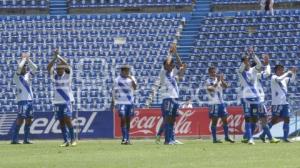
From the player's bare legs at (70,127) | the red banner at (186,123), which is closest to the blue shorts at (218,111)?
the player's bare legs at (70,127)

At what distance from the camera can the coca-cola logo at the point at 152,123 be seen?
34.0 metres

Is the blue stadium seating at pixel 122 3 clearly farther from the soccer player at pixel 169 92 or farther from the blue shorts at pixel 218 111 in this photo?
the soccer player at pixel 169 92

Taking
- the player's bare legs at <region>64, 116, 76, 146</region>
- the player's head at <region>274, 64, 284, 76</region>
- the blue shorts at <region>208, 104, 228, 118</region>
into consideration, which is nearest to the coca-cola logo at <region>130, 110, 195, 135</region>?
the blue shorts at <region>208, 104, 228, 118</region>

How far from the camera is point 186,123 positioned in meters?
34.1

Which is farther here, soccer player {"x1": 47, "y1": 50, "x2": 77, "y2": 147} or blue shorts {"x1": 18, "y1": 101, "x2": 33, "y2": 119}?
blue shorts {"x1": 18, "y1": 101, "x2": 33, "y2": 119}

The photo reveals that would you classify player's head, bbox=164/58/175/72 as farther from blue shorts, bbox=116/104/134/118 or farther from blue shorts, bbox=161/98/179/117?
blue shorts, bbox=116/104/134/118

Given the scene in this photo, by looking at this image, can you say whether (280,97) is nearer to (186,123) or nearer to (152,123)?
(186,123)

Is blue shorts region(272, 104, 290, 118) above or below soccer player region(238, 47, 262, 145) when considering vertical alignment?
below

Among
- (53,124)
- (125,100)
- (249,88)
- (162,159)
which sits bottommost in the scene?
(162,159)

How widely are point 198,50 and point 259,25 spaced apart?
123 inches

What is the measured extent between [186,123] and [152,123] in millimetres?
1370

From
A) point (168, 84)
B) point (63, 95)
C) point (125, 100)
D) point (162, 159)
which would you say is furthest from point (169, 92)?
point (162, 159)

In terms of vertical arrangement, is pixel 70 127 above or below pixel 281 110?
below

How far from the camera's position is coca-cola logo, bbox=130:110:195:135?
34.0 metres
